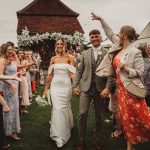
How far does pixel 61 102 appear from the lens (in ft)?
28.9

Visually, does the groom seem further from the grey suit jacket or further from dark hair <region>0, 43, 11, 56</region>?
dark hair <region>0, 43, 11, 56</region>

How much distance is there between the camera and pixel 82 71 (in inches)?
320

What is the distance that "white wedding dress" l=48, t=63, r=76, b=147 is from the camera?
867 cm

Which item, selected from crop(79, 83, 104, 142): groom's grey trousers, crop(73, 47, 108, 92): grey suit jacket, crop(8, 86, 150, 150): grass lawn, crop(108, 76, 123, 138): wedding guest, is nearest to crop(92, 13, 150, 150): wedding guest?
crop(73, 47, 108, 92): grey suit jacket

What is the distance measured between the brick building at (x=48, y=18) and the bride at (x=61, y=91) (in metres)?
36.0

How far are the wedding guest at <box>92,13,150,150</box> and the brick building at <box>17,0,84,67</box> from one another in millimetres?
38249

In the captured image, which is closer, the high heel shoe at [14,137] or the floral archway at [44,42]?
the high heel shoe at [14,137]

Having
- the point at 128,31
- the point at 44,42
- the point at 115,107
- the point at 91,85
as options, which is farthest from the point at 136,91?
the point at 44,42

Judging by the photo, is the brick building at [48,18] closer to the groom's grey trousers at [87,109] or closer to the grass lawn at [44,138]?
the grass lawn at [44,138]

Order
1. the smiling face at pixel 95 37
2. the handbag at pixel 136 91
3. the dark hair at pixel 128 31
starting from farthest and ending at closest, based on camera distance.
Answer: the smiling face at pixel 95 37
the dark hair at pixel 128 31
the handbag at pixel 136 91

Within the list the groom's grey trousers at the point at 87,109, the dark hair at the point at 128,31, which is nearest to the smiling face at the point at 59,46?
the groom's grey trousers at the point at 87,109

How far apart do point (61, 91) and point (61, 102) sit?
9.7 inches

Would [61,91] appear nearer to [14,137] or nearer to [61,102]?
[61,102]

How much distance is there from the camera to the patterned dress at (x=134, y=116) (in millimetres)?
6631
